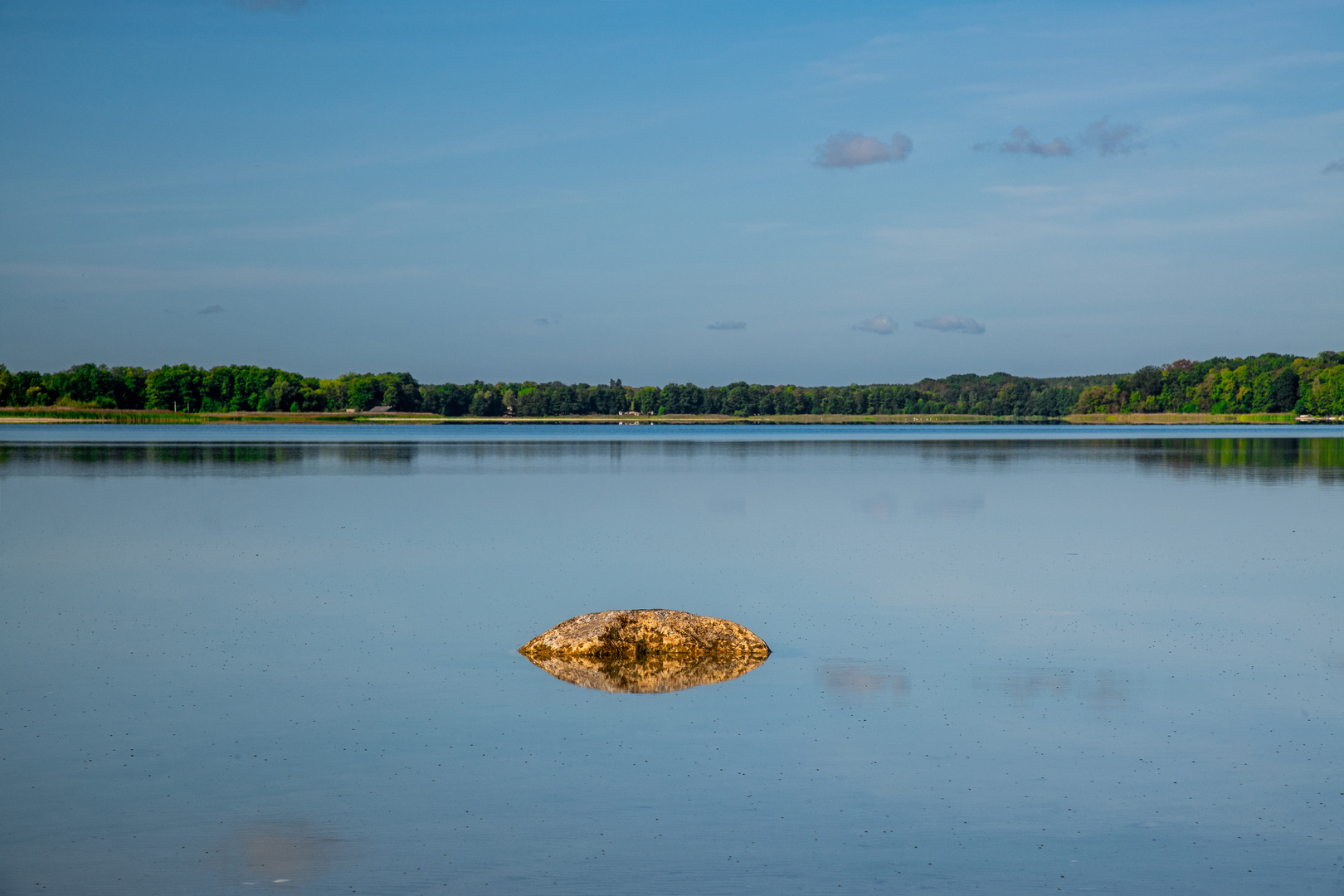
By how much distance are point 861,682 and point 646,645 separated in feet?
6.66

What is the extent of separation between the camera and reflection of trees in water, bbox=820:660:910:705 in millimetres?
9148

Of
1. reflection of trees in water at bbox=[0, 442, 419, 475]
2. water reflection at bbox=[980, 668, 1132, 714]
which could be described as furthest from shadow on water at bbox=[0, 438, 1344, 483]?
water reflection at bbox=[980, 668, 1132, 714]

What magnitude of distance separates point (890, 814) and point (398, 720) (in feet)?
12.3

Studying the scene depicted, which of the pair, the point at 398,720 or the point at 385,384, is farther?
the point at 385,384

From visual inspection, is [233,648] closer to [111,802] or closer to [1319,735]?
[111,802]

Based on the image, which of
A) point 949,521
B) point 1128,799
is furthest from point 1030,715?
point 949,521

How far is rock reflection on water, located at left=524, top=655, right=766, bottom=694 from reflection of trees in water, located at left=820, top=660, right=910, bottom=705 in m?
0.73

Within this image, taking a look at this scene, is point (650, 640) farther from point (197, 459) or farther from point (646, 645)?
point (197, 459)

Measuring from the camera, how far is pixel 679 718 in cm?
849

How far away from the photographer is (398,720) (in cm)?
837

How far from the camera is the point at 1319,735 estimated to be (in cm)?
794

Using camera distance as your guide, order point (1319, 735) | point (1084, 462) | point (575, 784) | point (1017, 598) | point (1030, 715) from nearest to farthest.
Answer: point (575, 784)
point (1319, 735)
point (1030, 715)
point (1017, 598)
point (1084, 462)

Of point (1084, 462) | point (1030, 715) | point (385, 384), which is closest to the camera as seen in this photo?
point (1030, 715)

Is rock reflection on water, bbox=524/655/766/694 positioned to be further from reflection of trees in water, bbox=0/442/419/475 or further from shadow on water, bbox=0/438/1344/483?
reflection of trees in water, bbox=0/442/419/475
